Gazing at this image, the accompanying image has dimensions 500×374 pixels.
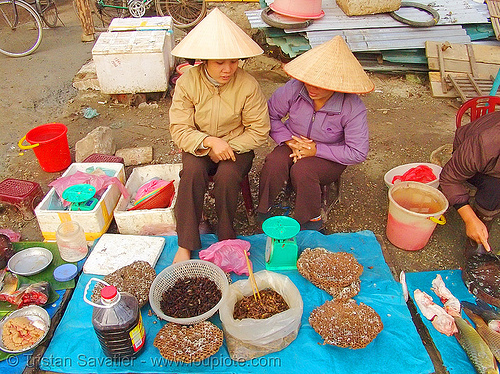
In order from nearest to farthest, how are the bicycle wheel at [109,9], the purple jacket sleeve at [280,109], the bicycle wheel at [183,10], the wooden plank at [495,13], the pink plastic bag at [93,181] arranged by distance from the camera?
the purple jacket sleeve at [280,109] < the pink plastic bag at [93,181] < the wooden plank at [495,13] < the bicycle wheel at [109,9] < the bicycle wheel at [183,10]

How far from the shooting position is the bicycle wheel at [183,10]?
7.47 metres

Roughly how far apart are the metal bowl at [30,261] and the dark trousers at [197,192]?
903 millimetres

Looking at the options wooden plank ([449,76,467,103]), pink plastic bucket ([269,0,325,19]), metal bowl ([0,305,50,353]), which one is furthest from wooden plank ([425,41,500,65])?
metal bowl ([0,305,50,353])

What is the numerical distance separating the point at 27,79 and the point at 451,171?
5470 mm

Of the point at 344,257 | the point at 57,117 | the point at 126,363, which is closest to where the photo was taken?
the point at 126,363

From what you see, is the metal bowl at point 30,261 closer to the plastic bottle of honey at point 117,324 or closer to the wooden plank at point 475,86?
the plastic bottle of honey at point 117,324

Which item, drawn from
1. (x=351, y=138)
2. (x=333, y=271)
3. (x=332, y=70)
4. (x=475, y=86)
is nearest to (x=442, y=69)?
(x=475, y=86)

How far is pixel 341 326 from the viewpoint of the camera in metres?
2.01

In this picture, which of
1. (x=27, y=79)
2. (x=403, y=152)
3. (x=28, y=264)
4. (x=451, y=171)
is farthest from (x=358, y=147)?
(x=27, y=79)

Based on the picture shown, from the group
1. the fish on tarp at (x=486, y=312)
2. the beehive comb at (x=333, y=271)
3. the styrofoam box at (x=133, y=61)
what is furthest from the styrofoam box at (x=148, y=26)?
the fish on tarp at (x=486, y=312)

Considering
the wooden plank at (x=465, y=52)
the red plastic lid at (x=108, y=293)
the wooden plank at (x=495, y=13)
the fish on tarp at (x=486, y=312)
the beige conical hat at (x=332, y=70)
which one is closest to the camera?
the red plastic lid at (x=108, y=293)

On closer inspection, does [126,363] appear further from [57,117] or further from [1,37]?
[1,37]

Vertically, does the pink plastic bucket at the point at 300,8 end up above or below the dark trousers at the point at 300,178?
above

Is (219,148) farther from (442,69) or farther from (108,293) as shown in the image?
(442,69)
